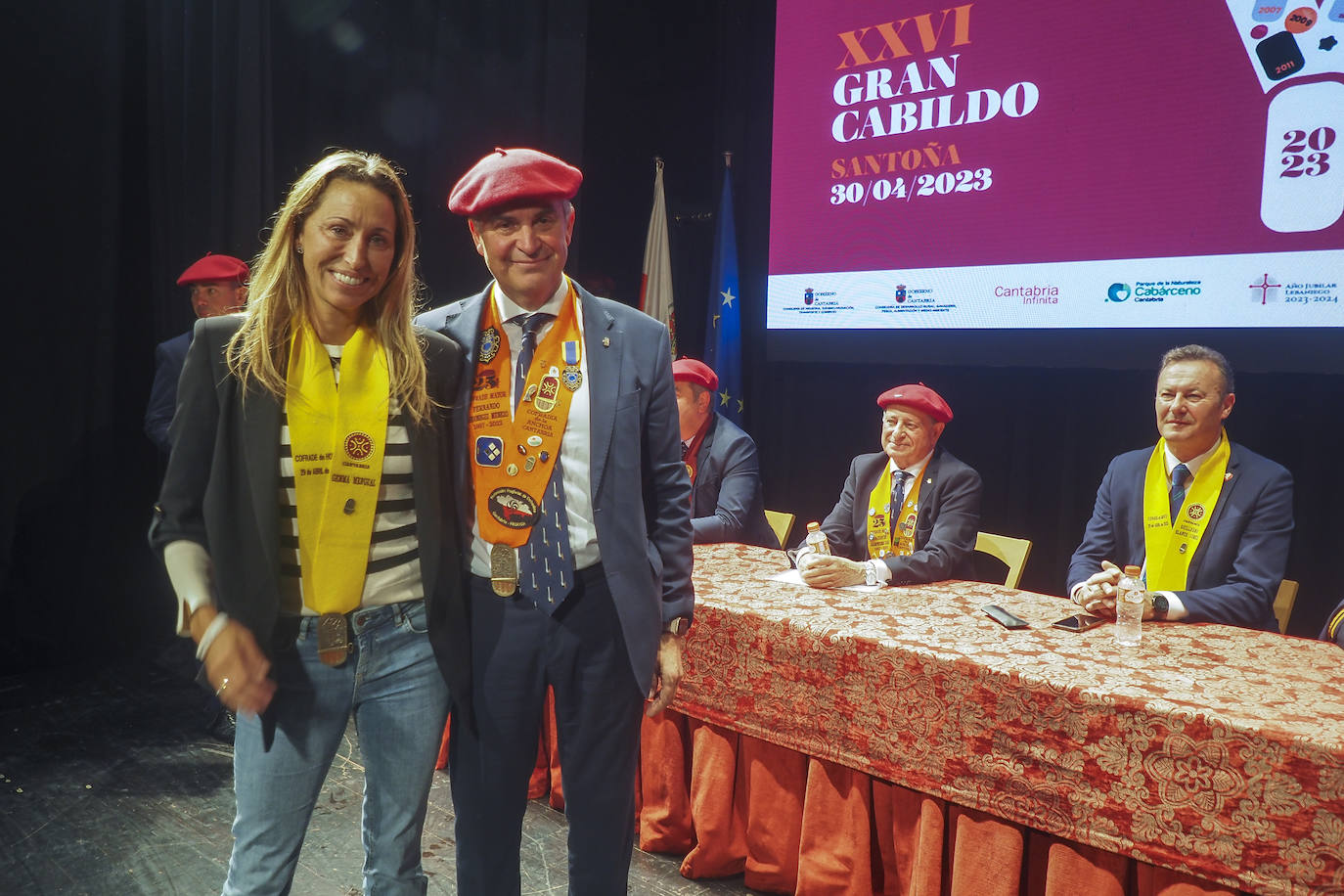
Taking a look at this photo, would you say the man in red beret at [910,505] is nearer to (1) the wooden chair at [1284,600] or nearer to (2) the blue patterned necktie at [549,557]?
(1) the wooden chair at [1284,600]

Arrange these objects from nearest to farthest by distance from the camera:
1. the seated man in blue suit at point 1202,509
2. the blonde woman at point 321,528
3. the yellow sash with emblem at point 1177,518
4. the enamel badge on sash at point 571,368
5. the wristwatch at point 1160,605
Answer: the blonde woman at point 321,528
the enamel badge on sash at point 571,368
the wristwatch at point 1160,605
the seated man in blue suit at point 1202,509
the yellow sash with emblem at point 1177,518

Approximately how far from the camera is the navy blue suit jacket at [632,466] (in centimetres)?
149

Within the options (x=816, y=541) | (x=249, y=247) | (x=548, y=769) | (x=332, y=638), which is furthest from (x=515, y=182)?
(x=249, y=247)

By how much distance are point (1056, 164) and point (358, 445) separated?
3.31 metres

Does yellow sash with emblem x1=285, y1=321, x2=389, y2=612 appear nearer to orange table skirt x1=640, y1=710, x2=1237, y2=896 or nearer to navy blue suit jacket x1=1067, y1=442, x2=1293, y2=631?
orange table skirt x1=640, y1=710, x2=1237, y2=896

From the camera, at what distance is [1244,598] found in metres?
2.43

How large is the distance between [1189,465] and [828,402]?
2316 millimetres

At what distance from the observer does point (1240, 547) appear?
2609mm

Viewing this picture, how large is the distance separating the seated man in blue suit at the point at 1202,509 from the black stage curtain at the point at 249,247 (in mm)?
1111

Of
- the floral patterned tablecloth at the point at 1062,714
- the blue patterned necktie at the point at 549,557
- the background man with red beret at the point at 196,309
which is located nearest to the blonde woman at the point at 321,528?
the blue patterned necktie at the point at 549,557

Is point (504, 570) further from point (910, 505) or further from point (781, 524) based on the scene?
point (781, 524)

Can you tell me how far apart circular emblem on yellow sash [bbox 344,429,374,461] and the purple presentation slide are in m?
3.18

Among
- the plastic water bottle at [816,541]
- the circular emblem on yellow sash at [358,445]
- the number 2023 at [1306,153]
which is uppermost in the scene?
the number 2023 at [1306,153]

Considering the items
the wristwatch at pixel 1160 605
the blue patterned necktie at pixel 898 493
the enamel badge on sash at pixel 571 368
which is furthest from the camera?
the blue patterned necktie at pixel 898 493
